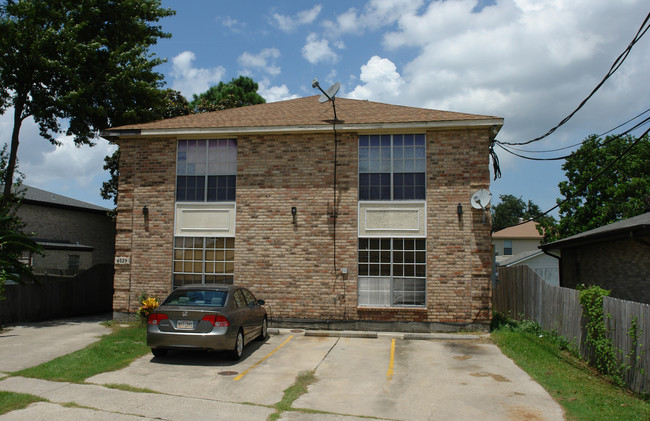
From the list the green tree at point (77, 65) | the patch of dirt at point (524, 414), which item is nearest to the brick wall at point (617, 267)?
the patch of dirt at point (524, 414)

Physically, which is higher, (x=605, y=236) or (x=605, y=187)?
(x=605, y=187)

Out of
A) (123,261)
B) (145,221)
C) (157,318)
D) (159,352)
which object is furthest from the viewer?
(145,221)

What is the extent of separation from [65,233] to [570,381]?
19.8 m

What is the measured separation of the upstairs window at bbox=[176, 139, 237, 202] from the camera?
14.1 m

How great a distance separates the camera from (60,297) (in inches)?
619

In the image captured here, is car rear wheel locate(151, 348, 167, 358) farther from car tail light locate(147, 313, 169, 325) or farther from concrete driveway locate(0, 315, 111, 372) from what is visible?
concrete driveway locate(0, 315, 111, 372)

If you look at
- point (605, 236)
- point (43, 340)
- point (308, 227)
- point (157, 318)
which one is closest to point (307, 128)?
point (308, 227)

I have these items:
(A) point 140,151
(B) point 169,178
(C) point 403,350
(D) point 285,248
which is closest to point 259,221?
(D) point 285,248

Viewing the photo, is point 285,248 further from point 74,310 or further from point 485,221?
point 74,310

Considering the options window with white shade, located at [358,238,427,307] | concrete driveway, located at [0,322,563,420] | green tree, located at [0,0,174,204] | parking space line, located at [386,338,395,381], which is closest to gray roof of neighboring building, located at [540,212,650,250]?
concrete driveway, located at [0,322,563,420]

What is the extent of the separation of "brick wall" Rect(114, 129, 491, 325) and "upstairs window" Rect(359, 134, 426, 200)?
0.92 ft

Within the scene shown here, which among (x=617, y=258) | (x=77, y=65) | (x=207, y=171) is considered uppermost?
(x=77, y=65)

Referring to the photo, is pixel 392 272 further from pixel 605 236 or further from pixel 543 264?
pixel 543 264

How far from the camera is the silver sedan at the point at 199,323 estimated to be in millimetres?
9078
